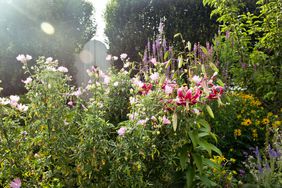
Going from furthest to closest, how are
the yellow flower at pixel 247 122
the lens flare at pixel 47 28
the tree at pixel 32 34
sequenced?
1. the lens flare at pixel 47 28
2. the tree at pixel 32 34
3. the yellow flower at pixel 247 122

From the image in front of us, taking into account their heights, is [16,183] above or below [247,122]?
below

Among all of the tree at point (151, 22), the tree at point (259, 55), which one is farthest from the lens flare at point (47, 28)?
the tree at point (259, 55)

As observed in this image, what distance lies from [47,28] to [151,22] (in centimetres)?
245

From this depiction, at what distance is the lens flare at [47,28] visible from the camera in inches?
323

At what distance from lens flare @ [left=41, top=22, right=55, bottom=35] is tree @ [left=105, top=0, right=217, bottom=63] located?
138 centimetres

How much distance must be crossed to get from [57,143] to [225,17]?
3.51 meters

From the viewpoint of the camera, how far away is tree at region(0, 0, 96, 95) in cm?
801

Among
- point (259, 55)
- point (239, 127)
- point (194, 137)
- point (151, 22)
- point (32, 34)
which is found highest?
point (151, 22)

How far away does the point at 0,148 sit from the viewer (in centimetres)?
239

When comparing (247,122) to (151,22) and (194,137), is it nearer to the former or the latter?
(194,137)

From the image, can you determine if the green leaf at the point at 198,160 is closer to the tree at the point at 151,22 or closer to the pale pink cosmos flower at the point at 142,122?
the pale pink cosmos flower at the point at 142,122

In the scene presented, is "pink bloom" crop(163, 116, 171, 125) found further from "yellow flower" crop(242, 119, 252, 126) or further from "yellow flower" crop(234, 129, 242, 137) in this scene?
"yellow flower" crop(242, 119, 252, 126)

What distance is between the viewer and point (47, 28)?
8.25 m

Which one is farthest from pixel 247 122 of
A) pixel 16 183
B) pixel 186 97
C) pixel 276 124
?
pixel 16 183
